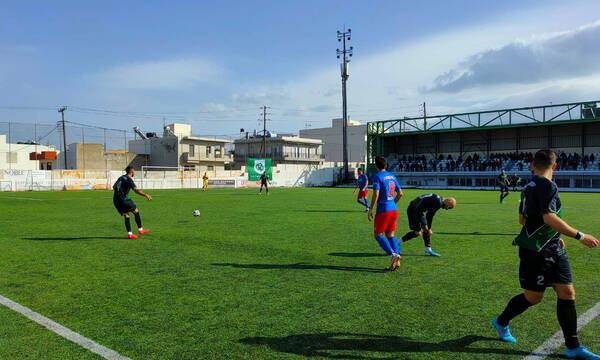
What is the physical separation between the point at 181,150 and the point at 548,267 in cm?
6421

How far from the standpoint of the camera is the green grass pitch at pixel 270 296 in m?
4.19

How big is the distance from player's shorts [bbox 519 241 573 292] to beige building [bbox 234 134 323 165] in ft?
226

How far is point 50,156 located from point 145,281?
204 ft

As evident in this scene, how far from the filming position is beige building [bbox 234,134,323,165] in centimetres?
7519

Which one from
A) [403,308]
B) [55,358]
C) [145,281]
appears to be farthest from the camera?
[145,281]

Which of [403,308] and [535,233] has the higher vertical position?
[535,233]

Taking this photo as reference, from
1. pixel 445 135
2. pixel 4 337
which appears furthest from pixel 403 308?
pixel 445 135

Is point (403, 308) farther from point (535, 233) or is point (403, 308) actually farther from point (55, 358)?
point (55, 358)

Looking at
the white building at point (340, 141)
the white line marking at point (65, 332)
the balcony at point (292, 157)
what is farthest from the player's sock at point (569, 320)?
Result: the white building at point (340, 141)

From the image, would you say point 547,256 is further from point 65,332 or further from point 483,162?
point 483,162

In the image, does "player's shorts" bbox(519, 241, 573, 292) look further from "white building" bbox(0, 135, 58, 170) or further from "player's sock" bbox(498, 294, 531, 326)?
"white building" bbox(0, 135, 58, 170)

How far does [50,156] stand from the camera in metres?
59.7

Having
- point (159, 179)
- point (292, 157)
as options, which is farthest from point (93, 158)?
point (292, 157)

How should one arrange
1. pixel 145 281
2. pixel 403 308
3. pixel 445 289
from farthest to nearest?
pixel 145 281, pixel 445 289, pixel 403 308
